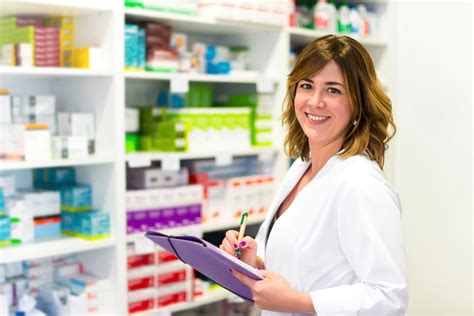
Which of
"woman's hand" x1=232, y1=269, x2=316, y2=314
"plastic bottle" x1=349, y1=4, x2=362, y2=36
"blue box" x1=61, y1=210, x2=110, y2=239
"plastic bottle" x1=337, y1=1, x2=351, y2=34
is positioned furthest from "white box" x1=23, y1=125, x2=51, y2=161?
"plastic bottle" x1=349, y1=4, x2=362, y2=36

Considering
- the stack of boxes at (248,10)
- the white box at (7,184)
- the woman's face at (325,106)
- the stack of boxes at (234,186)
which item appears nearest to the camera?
the woman's face at (325,106)

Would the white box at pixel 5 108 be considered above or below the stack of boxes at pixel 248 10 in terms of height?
below

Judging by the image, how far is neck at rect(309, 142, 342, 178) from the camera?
6.65 ft

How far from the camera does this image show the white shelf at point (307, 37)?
394 centimetres

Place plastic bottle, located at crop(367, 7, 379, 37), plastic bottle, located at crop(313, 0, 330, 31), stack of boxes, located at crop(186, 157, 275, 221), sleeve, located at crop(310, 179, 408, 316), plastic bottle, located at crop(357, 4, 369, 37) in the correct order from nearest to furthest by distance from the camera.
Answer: sleeve, located at crop(310, 179, 408, 316)
stack of boxes, located at crop(186, 157, 275, 221)
plastic bottle, located at crop(313, 0, 330, 31)
plastic bottle, located at crop(357, 4, 369, 37)
plastic bottle, located at crop(367, 7, 379, 37)

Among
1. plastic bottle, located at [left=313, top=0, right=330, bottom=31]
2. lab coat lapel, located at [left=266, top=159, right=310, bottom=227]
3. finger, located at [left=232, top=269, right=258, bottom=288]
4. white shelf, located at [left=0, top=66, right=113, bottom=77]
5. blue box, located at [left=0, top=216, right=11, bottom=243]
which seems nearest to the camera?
finger, located at [left=232, top=269, right=258, bottom=288]

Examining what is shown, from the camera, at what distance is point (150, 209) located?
3.34 metres

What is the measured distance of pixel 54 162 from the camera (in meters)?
2.94

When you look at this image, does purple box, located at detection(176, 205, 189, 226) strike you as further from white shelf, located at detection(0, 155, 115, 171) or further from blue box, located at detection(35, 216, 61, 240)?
blue box, located at detection(35, 216, 61, 240)

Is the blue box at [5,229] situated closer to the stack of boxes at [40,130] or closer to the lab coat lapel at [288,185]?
the stack of boxes at [40,130]

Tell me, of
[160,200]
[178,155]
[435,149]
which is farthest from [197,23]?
[435,149]

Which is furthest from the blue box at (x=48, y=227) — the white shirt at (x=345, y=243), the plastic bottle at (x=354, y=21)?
the plastic bottle at (x=354, y=21)

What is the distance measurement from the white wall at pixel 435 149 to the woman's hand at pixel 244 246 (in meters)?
2.53

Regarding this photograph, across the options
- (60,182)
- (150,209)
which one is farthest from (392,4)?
(60,182)
